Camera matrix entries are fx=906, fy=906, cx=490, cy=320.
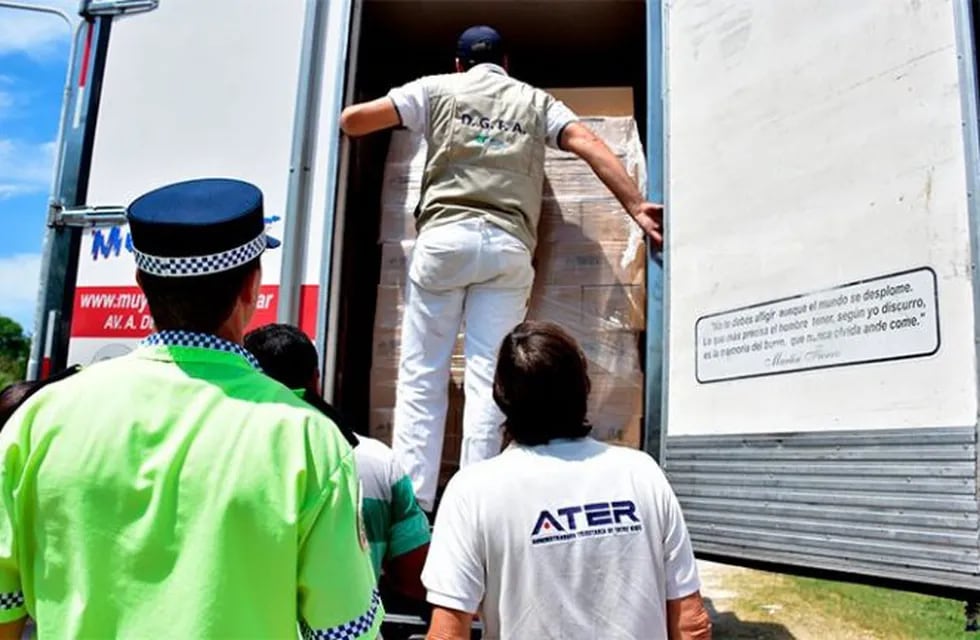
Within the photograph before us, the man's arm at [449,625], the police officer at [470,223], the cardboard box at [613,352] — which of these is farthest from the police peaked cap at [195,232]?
the cardboard box at [613,352]

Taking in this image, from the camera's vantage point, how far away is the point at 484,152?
132 inches

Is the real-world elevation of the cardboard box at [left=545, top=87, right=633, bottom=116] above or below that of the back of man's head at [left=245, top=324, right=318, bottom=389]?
above

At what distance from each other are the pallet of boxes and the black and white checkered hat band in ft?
7.39

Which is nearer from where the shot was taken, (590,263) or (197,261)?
(197,261)

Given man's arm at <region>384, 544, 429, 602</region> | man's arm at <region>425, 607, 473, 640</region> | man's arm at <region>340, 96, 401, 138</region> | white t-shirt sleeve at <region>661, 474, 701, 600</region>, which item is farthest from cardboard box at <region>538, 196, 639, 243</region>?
man's arm at <region>425, 607, 473, 640</region>

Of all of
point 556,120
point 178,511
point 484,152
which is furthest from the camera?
point 556,120

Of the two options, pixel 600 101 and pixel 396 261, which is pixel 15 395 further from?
pixel 600 101

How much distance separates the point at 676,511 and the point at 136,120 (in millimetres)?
2785

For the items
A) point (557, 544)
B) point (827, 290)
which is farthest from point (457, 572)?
point (827, 290)

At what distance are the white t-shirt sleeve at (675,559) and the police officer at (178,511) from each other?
0.82 m

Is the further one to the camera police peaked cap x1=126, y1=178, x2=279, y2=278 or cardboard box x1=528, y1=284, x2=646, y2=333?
cardboard box x1=528, y1=284, x2=646, y2=333

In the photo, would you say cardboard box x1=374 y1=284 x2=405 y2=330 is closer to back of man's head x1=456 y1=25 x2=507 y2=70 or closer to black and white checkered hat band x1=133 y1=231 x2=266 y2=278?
back of man's head x1=456 y1=25 x2=507 y2=70

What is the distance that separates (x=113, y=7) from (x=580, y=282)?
2.25 metres

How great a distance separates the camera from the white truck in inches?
85.9
